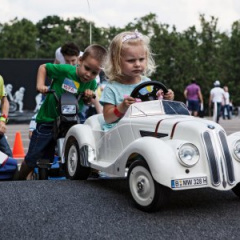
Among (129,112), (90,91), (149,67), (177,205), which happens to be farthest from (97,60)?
(177,205)

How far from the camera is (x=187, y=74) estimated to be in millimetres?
47844

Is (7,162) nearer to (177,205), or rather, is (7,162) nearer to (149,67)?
(149,67)

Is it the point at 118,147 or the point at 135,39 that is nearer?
the point at 118,147

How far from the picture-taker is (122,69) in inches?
151

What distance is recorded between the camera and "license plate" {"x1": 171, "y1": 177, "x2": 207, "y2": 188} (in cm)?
278

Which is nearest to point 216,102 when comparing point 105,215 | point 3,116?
point 3,116

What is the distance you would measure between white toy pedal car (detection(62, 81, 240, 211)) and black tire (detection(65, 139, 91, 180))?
568 millimetres

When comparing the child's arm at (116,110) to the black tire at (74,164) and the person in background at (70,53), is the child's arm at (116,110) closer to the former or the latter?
the black tire at (74,164)

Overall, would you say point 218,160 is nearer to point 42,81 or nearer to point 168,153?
point 168,153

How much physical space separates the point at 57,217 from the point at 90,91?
2.14m

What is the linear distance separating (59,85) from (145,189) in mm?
2351

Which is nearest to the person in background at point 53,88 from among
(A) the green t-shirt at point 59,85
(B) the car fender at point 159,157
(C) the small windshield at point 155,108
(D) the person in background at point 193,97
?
(A) the green t-shirt at point 59,85

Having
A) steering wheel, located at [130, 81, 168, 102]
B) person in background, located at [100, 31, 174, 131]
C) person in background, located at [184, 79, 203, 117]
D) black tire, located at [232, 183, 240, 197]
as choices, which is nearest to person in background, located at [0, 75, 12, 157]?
person in background, located at [100, 31, 174, 131]

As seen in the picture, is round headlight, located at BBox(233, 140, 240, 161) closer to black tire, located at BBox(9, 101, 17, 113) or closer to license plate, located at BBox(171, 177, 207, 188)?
license plate, located at BBox(171, 177, 207, 188)
